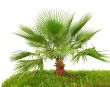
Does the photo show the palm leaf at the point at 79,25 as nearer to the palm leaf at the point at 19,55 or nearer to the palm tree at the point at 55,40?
the palm tree at the point at 55,40

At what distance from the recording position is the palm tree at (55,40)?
8977mm

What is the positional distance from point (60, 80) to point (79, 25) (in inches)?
34.8

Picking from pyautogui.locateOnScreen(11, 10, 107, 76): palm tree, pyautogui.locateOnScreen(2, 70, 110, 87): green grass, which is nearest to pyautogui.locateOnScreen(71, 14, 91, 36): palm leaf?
pyautogui.locateOnScreen(11, 10, 107, 76): palm tree

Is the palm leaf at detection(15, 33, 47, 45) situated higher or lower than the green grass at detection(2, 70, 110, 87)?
higher

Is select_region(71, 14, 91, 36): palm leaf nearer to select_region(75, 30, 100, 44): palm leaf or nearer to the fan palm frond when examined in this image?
select_region(75, 30, 100, 44): palm leaf

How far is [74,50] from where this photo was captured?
8977mm

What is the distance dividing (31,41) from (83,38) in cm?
79

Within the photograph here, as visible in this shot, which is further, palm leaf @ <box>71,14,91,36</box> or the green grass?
palm leaf @ <box>71,14,91,36</box>

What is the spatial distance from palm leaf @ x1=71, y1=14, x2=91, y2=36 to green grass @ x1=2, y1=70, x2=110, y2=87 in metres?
0.71

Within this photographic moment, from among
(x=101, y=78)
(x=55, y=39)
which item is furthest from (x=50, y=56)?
(x=101, y=78)

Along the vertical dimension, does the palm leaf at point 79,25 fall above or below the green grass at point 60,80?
above

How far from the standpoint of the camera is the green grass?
904 cm

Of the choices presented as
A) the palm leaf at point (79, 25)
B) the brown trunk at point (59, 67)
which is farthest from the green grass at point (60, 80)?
the palm leaf at point (79, 25)

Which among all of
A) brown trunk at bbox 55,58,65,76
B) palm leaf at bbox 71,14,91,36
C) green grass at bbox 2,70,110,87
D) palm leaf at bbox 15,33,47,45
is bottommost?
green grass at bbox 2,70,110,87
